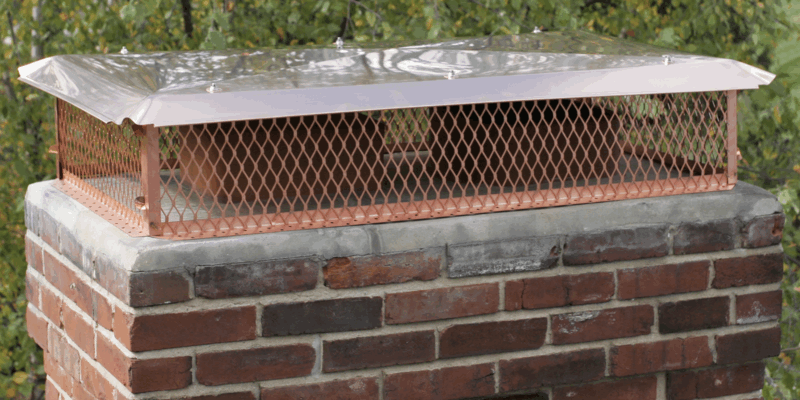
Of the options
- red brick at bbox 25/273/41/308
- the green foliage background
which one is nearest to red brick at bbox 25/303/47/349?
red brick at bbox 25/273/41/308

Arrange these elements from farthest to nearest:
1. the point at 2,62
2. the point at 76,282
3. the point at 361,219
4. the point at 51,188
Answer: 1. the point at 2,62
2. the point at 51,188
3. the point at 76,282
4. the point at 361,219

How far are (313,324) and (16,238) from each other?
10.7ft

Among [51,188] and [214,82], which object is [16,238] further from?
[214,82]

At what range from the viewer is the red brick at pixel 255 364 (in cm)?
126

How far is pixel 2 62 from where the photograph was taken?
391cm

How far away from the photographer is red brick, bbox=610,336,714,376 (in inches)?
56.7

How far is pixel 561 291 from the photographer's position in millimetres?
1397

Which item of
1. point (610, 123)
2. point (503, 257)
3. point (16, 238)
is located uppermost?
point (610, 123)

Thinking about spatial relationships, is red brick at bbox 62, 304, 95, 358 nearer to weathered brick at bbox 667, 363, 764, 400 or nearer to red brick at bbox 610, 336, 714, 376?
red brick at bbox 610, 336, 714, 376

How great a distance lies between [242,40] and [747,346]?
2843mm

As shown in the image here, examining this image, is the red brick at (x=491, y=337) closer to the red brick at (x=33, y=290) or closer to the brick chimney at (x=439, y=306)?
the brick chimney at (x=439, y=306)

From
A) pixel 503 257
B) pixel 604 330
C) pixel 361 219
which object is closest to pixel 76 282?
pixel 361 219

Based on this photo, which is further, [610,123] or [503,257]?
[610,123]

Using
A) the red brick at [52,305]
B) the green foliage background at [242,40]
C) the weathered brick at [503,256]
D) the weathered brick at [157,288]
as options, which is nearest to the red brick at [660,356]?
the weathered brick at [503,256]
